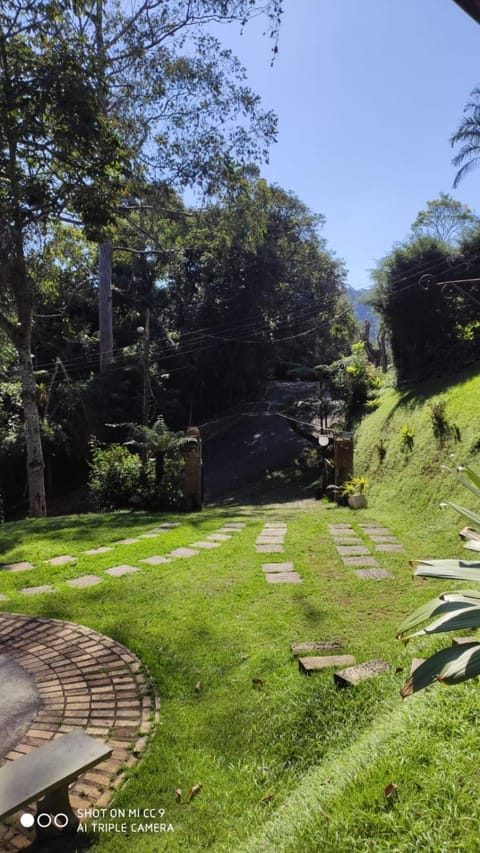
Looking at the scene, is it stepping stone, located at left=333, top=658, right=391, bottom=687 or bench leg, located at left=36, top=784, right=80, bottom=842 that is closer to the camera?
bench leg, located at left=36, top=784, right=80, bottom=842

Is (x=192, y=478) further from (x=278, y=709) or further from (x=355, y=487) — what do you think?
(x=278, y=709)

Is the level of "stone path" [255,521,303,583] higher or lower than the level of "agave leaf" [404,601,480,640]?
lower

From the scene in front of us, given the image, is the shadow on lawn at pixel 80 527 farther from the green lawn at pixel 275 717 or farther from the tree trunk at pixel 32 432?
the tree trunk at pixel 32 432

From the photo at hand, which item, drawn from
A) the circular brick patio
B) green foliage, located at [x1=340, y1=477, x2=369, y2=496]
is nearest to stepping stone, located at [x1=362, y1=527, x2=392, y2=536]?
green foliage, located at [x1=340, y1=477, x2=369, y2=496]

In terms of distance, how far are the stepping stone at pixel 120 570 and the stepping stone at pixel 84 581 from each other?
0.15 m

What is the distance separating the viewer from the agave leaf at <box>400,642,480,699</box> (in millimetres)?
1367

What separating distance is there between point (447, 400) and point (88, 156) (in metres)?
7.23

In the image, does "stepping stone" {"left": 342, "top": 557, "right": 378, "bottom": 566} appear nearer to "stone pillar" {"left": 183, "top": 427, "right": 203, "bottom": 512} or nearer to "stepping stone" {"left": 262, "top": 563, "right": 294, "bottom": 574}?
"stepping stone" {"left": 262, "top": 563, "right": 294, "bottom": 574}

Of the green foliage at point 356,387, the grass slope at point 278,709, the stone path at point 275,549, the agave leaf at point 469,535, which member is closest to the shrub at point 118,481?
the stone path at point 275,549

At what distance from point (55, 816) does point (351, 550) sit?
388cm

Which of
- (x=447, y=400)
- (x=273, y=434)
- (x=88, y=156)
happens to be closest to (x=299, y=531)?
(x=447, y=400)

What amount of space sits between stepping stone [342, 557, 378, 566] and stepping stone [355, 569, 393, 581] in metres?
0.19

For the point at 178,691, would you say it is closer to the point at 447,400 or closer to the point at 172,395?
the point at 447,400

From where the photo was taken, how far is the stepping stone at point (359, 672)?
253 cm
